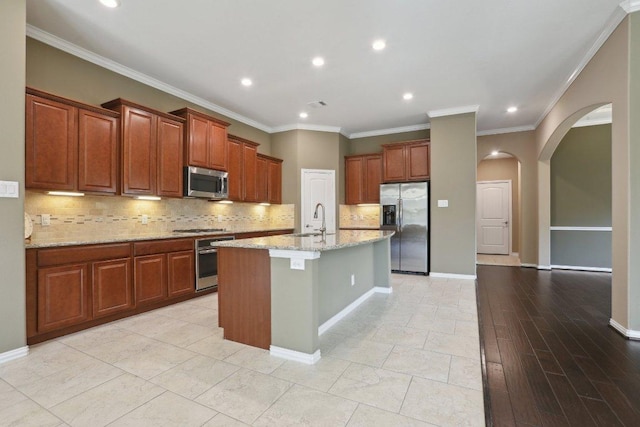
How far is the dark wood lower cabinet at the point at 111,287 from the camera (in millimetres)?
3074

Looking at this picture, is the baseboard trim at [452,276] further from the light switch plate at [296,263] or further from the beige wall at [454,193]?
the light switch plate at [296,263]

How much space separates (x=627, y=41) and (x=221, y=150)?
484cm

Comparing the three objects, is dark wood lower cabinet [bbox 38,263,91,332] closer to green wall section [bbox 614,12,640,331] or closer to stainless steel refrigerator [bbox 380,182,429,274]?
stainless steel refrigerator [bbox 380,182,429,274]

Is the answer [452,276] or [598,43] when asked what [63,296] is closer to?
[452,276]

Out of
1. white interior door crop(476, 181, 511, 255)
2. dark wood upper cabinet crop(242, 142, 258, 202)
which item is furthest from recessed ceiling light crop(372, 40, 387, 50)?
white interior door crop(476, 181, 511, 255)

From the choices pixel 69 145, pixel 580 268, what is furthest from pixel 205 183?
pixel 580 268

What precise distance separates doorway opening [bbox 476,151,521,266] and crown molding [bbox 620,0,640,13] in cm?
630

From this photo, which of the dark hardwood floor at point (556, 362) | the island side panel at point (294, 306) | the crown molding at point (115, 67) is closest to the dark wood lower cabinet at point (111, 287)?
the island side panel at point (294, 306)

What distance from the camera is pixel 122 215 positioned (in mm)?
3885

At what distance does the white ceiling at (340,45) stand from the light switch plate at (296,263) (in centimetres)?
228

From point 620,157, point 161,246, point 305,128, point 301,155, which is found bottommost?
point 161,246

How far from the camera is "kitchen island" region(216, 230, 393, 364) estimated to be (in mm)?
2412

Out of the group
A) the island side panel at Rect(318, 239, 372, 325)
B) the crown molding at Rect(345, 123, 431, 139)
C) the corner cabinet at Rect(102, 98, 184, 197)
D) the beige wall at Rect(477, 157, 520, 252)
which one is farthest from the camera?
the beige wall at Rect(477, 157, 520, 252)

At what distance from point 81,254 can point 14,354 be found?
90 centimetres
